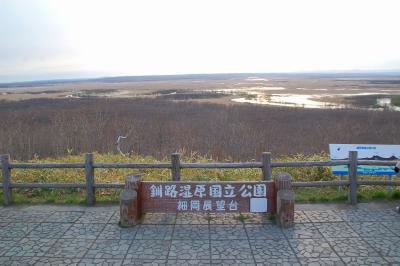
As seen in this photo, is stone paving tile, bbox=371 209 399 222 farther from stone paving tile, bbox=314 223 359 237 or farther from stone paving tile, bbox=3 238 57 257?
stone paving tile, bbox=3 238 57 257

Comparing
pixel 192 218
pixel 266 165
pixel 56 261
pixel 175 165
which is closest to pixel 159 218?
pixel 192 218

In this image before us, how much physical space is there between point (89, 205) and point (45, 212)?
78 centimetres

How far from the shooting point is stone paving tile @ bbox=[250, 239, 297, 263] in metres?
5.05

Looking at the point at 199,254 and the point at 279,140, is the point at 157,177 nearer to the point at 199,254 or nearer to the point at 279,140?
the point at 199,254

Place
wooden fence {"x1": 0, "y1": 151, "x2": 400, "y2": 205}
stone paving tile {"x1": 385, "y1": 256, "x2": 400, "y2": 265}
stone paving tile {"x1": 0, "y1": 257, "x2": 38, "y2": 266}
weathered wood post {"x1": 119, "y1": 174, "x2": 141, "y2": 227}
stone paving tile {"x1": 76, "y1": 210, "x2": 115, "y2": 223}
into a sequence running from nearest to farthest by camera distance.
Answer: stone paving tile {"x1": 385, "y1": 256, "x2": 400, "y2": 265}, stone paving tile {"x1": 0, "y1": 257, "x2": 38, "y2": 266}, weathered wood post {"x1": 119, "y1": 174, "x2": 141, "y2": 227}, stone paving tile {"x1": 76, "y1": 210, "x2": 115, "y2": 223}, wooden fence {"x1": 0, "y1": 151, "x2": 400, "y2": 205}

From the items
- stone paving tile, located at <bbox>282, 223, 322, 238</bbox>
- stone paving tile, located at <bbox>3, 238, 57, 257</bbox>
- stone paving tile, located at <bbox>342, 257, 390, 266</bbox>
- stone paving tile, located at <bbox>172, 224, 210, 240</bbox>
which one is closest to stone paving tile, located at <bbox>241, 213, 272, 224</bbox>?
stone paving tile, located at <bbox>282, 223, 322, 238</bbox>

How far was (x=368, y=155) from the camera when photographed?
766cm

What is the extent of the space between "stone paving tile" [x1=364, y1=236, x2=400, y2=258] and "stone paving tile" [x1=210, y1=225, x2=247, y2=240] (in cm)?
183

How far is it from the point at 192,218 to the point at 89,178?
217 cm

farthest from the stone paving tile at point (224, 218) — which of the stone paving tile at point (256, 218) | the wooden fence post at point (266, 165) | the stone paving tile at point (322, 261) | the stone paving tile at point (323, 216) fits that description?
the stone paving tile at point (322, 261)

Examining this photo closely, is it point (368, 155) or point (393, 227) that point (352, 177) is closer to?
point (368, 155)

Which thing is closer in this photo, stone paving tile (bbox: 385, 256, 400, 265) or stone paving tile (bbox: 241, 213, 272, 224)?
stone paving tile (bbox: 385, 256, 400, 265)

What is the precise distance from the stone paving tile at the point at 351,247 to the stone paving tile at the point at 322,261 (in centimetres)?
19

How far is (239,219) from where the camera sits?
21.0ft
